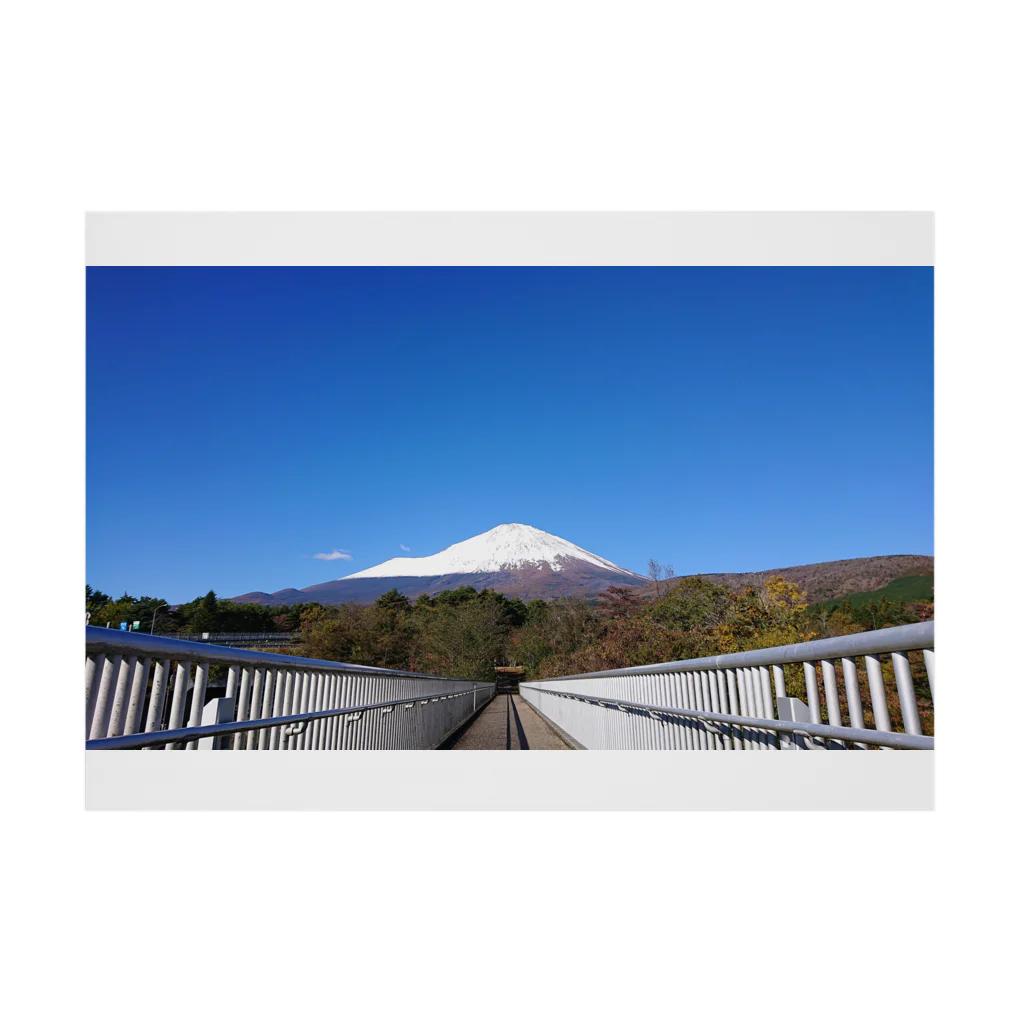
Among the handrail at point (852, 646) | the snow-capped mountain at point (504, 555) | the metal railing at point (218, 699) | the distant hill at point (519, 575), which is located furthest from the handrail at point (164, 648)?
the snow-capped mountain at point (504, 555)

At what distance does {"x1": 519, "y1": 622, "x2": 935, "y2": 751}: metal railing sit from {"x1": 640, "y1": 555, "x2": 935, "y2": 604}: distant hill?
126 centimetres

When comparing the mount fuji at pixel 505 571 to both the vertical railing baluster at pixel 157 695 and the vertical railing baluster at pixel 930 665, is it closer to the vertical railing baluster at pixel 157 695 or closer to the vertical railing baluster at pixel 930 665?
the vertical railing baluster at pixel 157 695

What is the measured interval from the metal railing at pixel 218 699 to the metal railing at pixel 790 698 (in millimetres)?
1215

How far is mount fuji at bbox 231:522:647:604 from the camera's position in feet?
56.7

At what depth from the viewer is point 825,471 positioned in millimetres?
5406

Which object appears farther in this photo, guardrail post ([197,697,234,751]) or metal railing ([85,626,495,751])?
guardrail post ([197,697,234,751])

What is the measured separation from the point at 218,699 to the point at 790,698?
1303 millimetres

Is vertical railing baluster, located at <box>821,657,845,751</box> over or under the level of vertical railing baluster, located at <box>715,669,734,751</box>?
over

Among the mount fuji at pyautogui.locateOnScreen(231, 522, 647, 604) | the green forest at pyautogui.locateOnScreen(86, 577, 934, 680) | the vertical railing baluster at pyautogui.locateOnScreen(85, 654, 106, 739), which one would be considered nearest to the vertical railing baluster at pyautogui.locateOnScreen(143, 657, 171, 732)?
the vertical railing baluster at pyautogui.locateOnScreen(85, 654, 106, 739)

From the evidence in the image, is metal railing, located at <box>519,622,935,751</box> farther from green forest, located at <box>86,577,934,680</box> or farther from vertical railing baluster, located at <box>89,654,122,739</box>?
vertical railing baluster, located at <box>89,654,122,739</box>

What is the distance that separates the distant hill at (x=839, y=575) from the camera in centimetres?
440

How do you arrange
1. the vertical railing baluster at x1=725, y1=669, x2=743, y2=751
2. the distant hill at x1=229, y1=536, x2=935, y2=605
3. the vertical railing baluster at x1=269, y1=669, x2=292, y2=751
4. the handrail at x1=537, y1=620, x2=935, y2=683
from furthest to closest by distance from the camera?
the distant hill at x1=229, y1=536, x2=935, y2=605
the vertical railing baluster at x1=269, y1=669, x2=292, y2=751
the vertical railing baluster at x1=725, y1=669, x2=743, y2=751
the handrail at x1=537, y1=620, x2=935, y2=683
